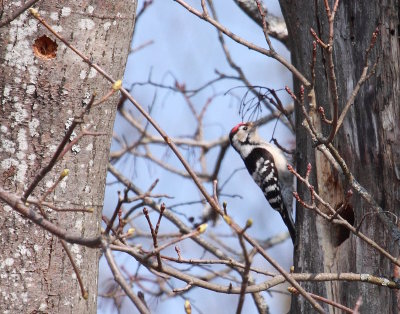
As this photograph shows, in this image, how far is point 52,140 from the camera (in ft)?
8.21

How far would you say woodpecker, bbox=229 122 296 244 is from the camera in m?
5.84

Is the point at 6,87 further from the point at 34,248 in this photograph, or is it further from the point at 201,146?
the point at 201,146

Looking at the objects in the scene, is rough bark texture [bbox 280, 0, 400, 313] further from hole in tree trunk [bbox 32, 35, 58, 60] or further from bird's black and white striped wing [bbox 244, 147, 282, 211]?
bird's black and white striped wing [bbox 244, 147, 282, 211]

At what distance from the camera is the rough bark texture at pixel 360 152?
3469 millimetres

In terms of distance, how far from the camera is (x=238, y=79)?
5.50 m

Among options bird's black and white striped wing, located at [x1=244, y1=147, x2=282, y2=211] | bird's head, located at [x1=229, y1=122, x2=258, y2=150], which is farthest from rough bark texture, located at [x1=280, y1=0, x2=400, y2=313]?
bird's head, located at [x1=229, y1=122, x2=258, y2=150]

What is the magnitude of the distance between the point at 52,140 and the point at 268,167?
3.61 metres

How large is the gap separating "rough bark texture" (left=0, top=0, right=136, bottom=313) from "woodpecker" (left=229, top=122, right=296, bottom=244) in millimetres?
3152

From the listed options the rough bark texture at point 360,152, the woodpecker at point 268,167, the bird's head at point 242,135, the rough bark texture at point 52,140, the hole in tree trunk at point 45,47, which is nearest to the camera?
the rough bark texture at point 52,140

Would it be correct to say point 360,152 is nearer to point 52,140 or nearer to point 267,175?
point 52,140

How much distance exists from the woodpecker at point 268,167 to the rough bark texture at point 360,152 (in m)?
1.78

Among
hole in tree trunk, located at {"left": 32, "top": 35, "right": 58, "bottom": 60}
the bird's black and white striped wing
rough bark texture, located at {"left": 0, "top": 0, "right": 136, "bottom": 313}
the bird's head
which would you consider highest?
the bird's head

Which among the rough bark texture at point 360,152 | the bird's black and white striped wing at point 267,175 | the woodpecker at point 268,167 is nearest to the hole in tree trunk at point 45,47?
the rough bark texture at point 360,152

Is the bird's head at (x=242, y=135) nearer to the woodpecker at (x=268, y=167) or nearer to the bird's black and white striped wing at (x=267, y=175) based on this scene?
the woodpecker at (x=268, y=167)
